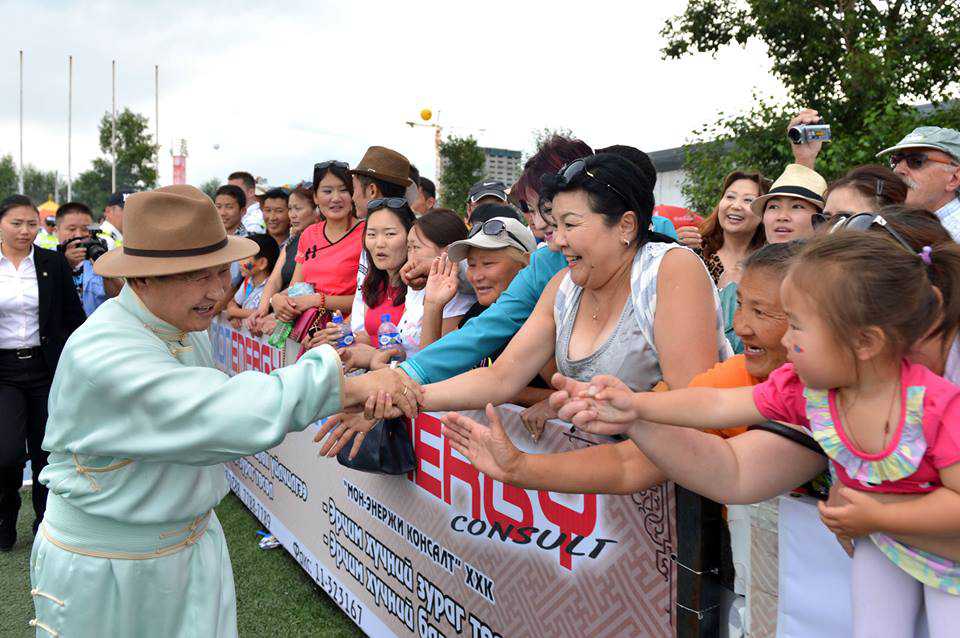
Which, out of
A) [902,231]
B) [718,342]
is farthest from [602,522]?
[902,231]

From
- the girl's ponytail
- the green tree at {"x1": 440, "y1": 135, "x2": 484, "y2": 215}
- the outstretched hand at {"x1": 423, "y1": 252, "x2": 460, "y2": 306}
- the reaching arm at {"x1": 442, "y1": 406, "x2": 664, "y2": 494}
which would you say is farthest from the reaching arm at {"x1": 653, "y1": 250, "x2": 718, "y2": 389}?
the green tree at {"x1": 440, "y1": 135, "x2": 484, "y2": 215}

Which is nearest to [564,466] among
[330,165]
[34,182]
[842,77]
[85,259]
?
[330,165]

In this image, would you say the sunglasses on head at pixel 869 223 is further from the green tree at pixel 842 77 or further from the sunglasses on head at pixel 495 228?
the green tree at pixel 842 77

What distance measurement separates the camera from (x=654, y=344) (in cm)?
207

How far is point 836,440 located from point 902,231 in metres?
0.63

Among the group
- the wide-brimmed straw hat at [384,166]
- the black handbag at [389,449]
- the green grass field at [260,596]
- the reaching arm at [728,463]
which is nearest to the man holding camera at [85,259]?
the green grass field at [260,596]

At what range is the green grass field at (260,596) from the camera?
3.76m

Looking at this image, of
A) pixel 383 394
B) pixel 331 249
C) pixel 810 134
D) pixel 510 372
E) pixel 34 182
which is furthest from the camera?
pixel 34 182

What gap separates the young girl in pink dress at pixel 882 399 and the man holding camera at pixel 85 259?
686cm

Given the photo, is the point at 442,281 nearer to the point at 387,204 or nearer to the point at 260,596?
the point at 387,204

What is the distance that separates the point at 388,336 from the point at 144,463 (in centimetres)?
172

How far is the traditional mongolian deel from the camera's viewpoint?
198 centimetres

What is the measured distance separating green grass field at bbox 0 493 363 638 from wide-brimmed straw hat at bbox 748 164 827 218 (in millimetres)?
3177

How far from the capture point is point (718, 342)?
7.09 feet
